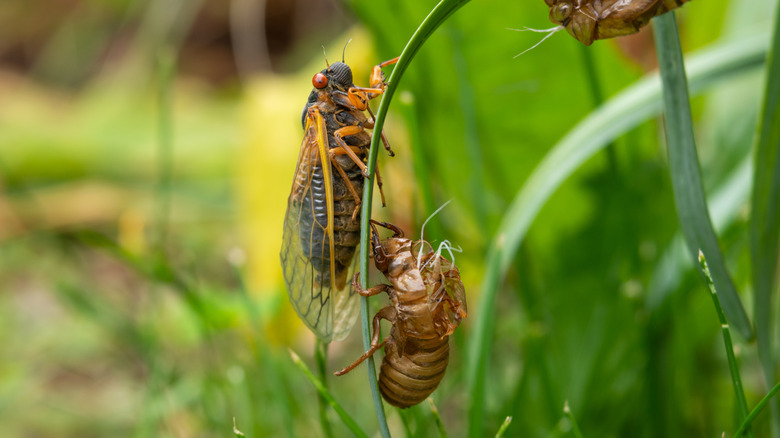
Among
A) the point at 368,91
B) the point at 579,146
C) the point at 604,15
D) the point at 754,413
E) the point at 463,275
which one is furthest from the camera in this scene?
the point at 463,275

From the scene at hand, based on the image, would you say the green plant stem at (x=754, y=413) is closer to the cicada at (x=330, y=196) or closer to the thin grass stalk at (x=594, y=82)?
the cicada at (x=330, y=196)

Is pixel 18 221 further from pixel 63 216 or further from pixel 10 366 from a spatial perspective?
pixel 10 366

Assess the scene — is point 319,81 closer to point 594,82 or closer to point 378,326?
point 378,326

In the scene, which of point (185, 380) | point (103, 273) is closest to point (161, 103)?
point (185, 380)

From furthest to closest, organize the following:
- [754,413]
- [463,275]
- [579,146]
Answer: [463,275] < [579,146] < [754,413]

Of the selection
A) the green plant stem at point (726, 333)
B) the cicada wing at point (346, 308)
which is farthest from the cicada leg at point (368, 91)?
the green plant stem at point (726, 333)

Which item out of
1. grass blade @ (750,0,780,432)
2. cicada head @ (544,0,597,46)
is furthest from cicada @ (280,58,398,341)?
grass blade @ (750,0,780,432)

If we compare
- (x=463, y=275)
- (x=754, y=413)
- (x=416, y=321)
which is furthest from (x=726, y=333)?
(x=463, y=275)
